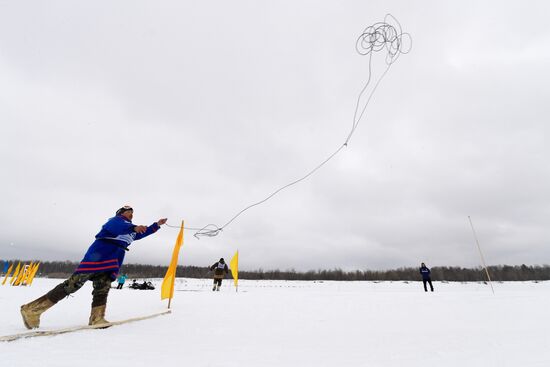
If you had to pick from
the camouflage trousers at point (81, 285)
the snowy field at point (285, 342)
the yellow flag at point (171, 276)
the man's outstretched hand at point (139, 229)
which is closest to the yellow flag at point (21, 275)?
the snowy field at point (285, 342)

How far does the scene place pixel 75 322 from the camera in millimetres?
4375

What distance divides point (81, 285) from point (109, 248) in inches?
23.0

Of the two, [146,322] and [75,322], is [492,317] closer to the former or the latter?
[146,322]

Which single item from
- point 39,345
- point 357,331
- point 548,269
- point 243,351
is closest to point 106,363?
point 39,345

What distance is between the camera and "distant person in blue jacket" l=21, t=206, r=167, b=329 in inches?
150

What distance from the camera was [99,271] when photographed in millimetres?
4137

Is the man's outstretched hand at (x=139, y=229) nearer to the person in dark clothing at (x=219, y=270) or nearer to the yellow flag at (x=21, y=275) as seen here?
the person in dark clothing at (x=219, y=270)

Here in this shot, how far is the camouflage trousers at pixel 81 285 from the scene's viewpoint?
3887 mm

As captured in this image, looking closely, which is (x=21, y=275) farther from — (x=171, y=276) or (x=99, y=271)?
(x=99, y=271)

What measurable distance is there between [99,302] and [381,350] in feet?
12.2

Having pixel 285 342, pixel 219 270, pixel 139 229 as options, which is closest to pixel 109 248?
pixel 139 229

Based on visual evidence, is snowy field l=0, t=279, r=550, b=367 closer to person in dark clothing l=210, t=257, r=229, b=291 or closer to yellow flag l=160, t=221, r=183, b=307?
yellow flag l=160, t=221, r=183, b=307

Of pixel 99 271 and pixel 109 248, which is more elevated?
pixel 109 248

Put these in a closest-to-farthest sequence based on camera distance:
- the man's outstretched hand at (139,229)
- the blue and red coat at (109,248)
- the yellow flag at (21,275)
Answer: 1. the blue and red coat at (109,248)
2. the man's outstretched hand at (139,229)
3. the yellow flag at (21,275)
